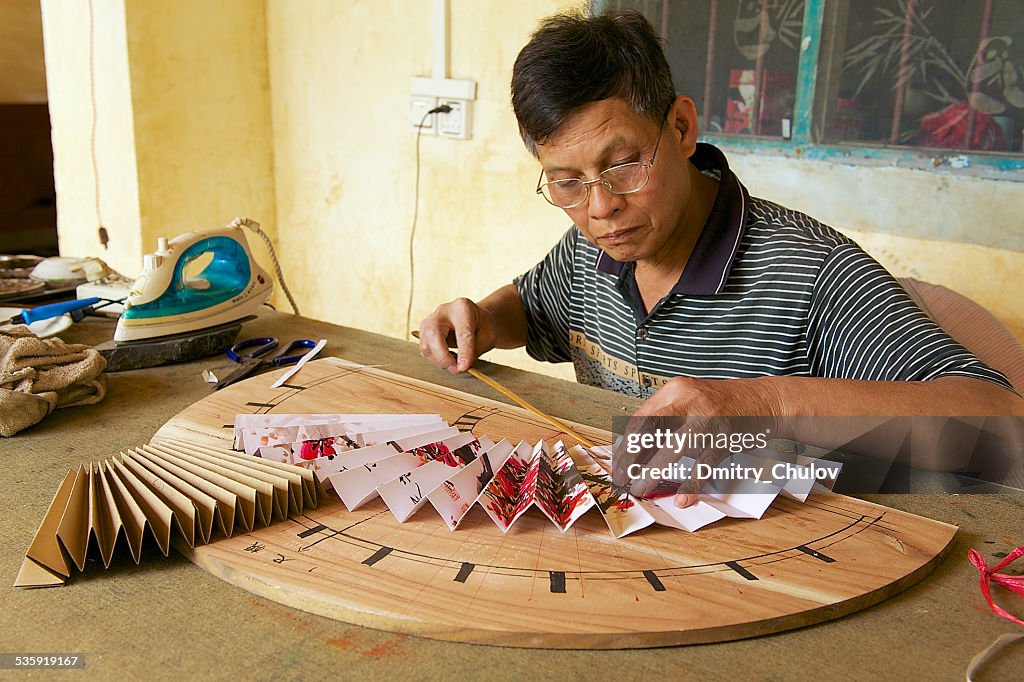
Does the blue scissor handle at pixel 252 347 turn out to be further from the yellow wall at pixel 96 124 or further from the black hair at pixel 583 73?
the yellow wall at pixel 96 124

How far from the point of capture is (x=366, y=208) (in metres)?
3.87

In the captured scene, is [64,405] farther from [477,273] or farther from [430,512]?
[477,273]

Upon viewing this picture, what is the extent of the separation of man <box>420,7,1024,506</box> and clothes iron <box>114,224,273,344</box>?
471 mm

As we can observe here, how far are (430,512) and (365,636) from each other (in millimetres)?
239

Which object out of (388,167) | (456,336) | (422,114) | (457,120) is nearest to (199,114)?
(388,167)

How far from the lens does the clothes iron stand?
180 centimetres

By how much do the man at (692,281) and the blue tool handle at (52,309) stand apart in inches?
34.0

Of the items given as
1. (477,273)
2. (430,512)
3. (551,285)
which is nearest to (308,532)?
(430,512)

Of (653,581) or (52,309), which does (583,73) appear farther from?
(52,309)

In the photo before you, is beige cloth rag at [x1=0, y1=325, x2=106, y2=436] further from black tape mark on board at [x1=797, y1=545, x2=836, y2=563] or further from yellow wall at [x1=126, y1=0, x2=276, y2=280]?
yellow wall at [x1=126, y1=0, x2=276, y2=280]

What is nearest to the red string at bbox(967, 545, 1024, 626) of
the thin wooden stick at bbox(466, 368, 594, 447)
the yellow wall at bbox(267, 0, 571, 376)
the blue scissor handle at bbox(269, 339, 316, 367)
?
the thin wooden stick at bbox(466, 368, 594, 447)

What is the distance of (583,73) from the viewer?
1.45 m

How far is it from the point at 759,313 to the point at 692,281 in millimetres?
137

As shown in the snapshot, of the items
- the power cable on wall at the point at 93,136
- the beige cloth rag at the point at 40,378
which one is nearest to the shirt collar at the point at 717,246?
the beige cloth rag at the point at 40,378
